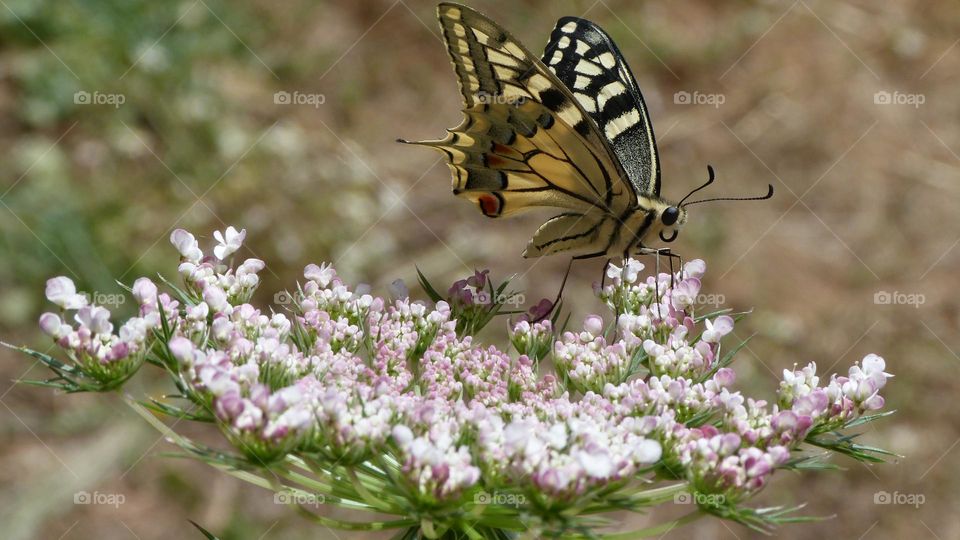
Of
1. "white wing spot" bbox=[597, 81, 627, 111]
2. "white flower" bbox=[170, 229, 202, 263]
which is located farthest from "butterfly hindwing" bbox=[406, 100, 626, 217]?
"white flower" bbox=[170, 229, 202, 263]

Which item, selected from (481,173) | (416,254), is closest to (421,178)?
(416,254)

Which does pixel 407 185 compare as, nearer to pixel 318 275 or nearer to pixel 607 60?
pixel 607 60

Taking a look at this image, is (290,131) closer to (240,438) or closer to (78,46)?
(78,46)

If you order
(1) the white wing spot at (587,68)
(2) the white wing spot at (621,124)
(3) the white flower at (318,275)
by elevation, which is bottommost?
(3) the white flower at (318,275)

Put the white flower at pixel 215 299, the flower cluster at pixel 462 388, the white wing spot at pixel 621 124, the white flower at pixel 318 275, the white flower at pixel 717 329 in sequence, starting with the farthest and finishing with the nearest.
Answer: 1. the white wing spot at pixel 621 124
2. the white flower at pixel 318 275
3. the white flower at pixel 717 329
4. the white flower at pixel 215 299
5. the flower cluster at pixel 462 388

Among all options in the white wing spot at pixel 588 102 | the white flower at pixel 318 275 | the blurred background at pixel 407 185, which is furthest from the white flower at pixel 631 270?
the blurred background at pixel 407 185

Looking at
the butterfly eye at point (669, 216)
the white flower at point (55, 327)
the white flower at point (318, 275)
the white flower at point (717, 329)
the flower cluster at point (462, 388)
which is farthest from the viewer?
the butterfly eye at point (669, 216)

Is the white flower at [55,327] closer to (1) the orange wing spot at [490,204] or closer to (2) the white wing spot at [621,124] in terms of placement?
(1) the orange wing spot at [490,204]
